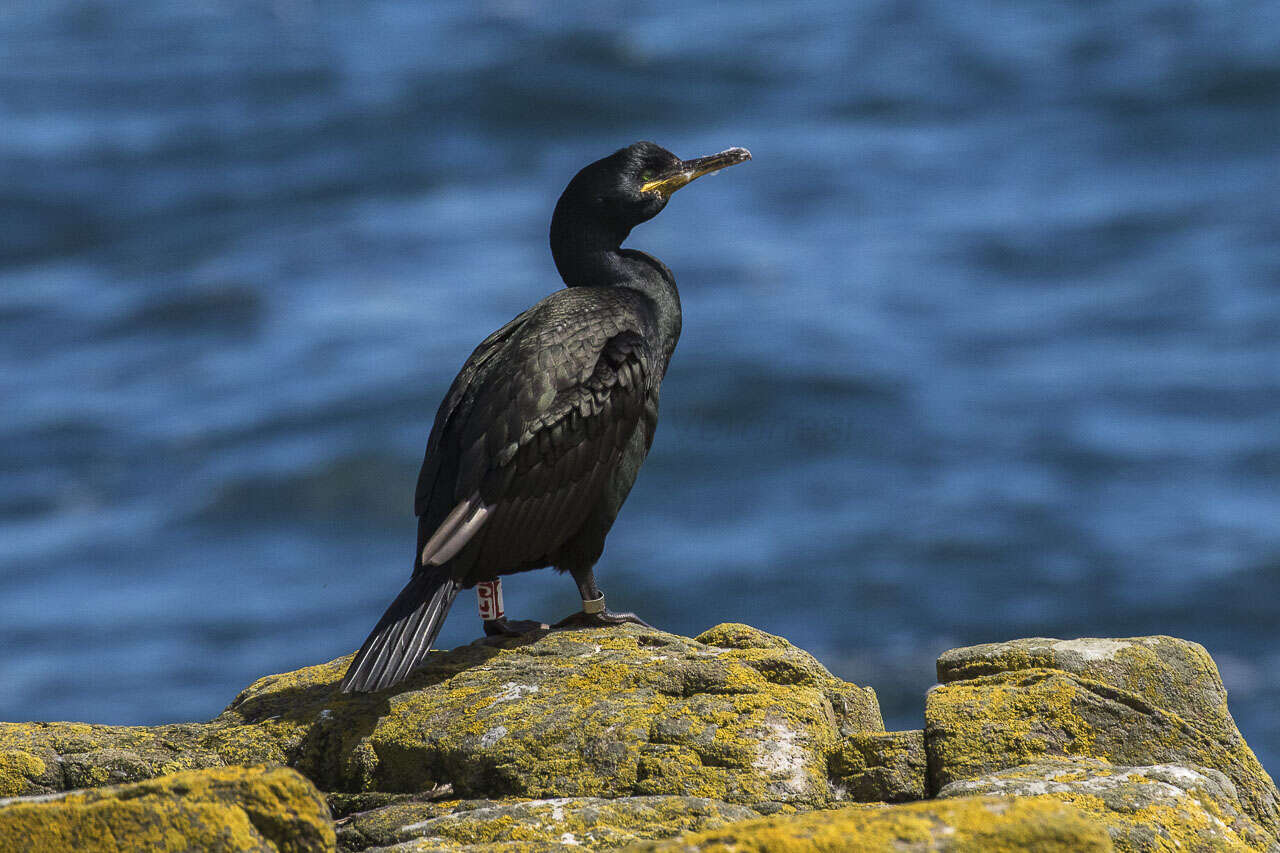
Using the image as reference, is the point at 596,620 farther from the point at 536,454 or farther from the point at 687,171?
the point at 687,171

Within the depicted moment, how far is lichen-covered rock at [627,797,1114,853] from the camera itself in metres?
2.73

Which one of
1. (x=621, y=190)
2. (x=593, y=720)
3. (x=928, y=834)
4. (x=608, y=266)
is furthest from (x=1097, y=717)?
(x=621, y=190)

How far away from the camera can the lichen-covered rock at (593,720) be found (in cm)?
430

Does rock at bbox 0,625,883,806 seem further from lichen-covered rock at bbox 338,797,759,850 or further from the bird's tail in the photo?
lichen-covered rock at bbox 338,797,759,850

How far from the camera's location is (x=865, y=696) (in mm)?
5090

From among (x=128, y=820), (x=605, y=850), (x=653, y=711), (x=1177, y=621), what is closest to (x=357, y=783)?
(x=653, y=711)

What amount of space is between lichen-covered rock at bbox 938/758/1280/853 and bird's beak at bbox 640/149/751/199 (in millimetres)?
3298

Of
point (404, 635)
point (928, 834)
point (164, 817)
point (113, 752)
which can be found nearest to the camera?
point (928, 834)

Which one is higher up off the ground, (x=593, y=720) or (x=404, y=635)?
(x=404, y=635)

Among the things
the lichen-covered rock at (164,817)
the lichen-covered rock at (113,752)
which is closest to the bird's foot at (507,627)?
the lichen-covered rock at (113,752)

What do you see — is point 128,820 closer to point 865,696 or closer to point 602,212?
point 865,696

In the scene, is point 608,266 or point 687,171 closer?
point 608,266

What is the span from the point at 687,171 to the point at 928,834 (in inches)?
176

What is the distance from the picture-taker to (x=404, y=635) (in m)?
5.07
